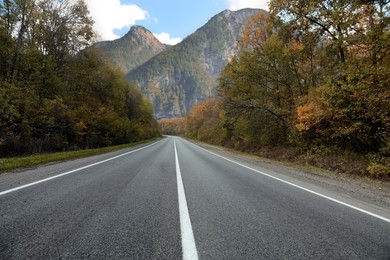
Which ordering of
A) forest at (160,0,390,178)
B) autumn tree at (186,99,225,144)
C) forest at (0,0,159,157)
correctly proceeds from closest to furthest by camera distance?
forest at (160,0,390,178) < forest at (0,0,159,157) < autumn tree at (186,99,225,144)

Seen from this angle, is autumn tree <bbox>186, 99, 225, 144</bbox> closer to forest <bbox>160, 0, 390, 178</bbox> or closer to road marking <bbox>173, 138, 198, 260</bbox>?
forest <bbox>160, 0, 390, 178</bbox>

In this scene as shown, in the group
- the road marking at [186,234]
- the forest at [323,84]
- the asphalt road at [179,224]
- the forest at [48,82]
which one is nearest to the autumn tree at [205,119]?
the forest at [48,82]

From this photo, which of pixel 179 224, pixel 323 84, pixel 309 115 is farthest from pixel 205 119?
pixel 179 224

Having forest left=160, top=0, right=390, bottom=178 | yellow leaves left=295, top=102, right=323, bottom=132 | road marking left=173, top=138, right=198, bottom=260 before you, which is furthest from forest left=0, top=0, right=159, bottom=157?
yellow leaves left=295, top=102, right=323, bottom=132

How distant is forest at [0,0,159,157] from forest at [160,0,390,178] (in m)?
14.2

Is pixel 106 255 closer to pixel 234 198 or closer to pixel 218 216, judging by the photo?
pixel 218 216

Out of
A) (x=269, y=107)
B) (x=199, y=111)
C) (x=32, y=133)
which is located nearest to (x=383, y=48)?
(x=269, y=107)

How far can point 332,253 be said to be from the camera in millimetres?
2572

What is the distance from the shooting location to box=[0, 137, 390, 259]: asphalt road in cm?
248

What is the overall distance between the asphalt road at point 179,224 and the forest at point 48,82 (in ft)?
34.8

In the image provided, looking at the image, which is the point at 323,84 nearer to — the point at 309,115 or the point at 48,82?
the point at 309,115

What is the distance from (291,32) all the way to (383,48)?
580cm

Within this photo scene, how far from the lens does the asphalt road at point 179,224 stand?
248 centimetres

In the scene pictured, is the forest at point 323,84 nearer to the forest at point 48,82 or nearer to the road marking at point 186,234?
the road marking at point 186,234
